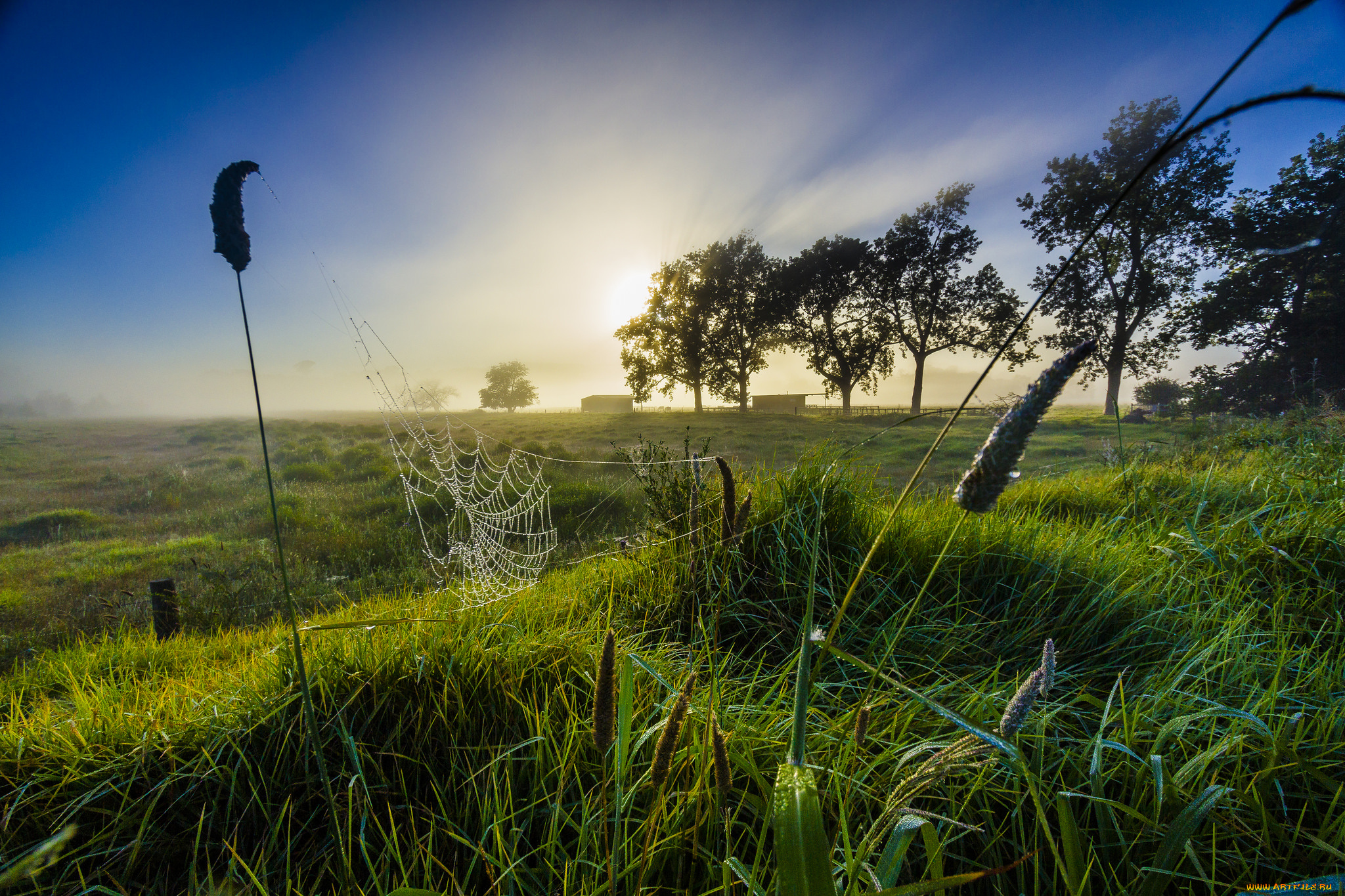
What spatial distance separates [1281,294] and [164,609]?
21.9 metres

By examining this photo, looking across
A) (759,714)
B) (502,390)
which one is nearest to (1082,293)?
(759,714)

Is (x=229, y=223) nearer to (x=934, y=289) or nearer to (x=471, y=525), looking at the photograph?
(x=471, y=525)

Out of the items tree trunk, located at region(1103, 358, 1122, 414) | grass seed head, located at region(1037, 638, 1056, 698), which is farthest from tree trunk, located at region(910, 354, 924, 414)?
grass seed head, located at region(1037, 638, 1056, 698)

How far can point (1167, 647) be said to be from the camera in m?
2.82

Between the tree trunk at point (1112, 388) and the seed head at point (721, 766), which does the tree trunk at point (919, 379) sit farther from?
the seed head at point (721, 766)

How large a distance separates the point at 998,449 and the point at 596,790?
6.16 feet

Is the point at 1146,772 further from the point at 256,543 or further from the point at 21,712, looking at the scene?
the point at 256,543

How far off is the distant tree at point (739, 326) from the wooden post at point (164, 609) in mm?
16801

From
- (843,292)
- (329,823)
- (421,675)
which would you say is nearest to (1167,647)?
(421,675)

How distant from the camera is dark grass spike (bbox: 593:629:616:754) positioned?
826mm

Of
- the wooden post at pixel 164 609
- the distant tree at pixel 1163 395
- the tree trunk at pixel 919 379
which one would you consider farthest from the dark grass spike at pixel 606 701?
the tree trunk at pixel 919 379

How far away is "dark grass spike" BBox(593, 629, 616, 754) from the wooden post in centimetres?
517

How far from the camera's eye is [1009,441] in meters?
0.78

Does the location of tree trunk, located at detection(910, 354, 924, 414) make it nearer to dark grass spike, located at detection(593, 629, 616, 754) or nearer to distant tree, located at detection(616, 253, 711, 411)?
distant tree, located at detection(616, 253, 711, 411)
